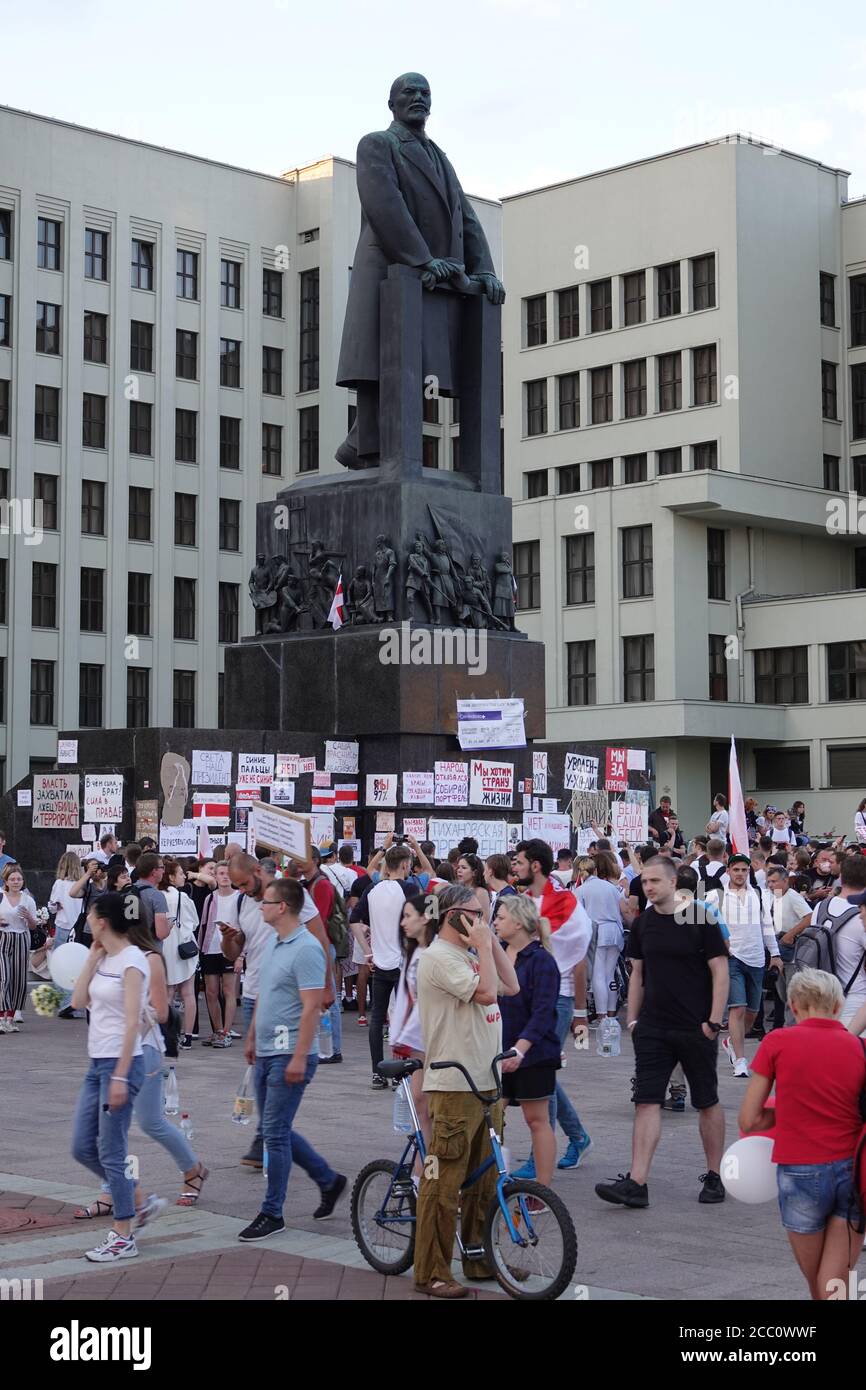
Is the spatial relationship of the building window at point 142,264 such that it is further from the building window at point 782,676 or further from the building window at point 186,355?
the building window at point 782,676

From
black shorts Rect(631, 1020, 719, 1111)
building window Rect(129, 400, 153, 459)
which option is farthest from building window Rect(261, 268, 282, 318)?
black shorts Rect(631, 1020, 719, 1111)

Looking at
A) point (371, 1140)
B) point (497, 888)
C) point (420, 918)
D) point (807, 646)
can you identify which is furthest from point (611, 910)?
point (807, 646)

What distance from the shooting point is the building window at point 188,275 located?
6562cm

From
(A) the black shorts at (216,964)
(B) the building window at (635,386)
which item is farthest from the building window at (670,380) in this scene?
(A) the black shorts at (216,964)

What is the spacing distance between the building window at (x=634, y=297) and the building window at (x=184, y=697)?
60.7 feet

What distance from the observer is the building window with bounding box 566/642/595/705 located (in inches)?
2338

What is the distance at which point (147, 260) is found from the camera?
64938mm

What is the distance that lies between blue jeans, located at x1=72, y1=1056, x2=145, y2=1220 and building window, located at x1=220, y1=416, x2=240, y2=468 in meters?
59.4

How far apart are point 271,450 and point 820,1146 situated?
64.2 metres

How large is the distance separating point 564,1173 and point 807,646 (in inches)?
1855

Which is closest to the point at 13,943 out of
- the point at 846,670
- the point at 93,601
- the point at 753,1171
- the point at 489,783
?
the point at 489,783

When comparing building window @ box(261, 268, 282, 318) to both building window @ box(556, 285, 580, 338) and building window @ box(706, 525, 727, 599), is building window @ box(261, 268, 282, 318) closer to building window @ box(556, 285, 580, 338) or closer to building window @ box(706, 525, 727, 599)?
building window @ box(556, 285, 580, 338)

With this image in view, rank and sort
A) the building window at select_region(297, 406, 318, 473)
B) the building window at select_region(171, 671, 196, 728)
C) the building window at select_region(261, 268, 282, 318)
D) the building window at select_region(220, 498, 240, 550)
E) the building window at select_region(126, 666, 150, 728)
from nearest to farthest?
the building window at select_region(126, 666, 150, 728)
the building window at select_region(171, 671, 196, 728)
the building window at select_region(220, 498, 240, 550)
the building window at select_region(261, 268, 282, 318)
the building window at select_region(297, 406, 318, 473)

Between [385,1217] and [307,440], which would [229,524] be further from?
[385,1217]
